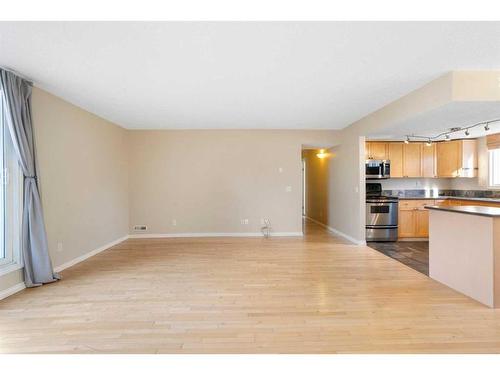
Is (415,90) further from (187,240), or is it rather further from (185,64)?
(187,240)

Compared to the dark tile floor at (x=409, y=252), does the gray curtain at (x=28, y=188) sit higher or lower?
higher

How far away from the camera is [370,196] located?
6.15m

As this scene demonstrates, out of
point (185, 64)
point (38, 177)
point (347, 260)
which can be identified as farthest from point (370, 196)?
point (38, 177)

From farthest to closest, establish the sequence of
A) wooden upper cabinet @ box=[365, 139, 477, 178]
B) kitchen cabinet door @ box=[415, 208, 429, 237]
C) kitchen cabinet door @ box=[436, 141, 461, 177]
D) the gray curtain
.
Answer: wooden upper cabinet @ box=[365, 139, 477, 178]
kitchen cabinet door @ box=[436, 141, 461, 177]
kitchen cabinet door @ box=[415, 208, 429, 237]
the gray curtain

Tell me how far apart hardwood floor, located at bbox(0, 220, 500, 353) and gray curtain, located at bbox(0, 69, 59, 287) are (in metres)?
0.25

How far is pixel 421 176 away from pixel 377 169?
1101 millimetres

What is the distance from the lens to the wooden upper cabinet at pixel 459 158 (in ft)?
19.8

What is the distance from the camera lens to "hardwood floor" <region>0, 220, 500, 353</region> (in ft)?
6.86

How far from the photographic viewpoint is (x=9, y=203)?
3.17 metres

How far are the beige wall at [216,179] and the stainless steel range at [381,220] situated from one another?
59.0 inches

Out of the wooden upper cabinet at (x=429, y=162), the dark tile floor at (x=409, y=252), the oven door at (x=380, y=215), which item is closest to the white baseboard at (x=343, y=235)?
the dark tile floor at (x=409, y=252)

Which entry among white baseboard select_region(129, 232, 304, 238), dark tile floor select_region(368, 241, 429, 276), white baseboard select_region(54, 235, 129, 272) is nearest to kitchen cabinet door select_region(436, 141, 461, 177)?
dark tile floor select_region(368, 241, 429, 276)

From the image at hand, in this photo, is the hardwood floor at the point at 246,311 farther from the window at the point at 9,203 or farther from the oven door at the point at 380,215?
the oven door at the point at 380,215

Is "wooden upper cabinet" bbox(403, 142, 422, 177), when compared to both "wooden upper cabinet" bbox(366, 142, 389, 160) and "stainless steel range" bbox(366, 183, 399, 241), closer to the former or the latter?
"wooden upper cabinet" bbox(366, 142, 389, 160)
